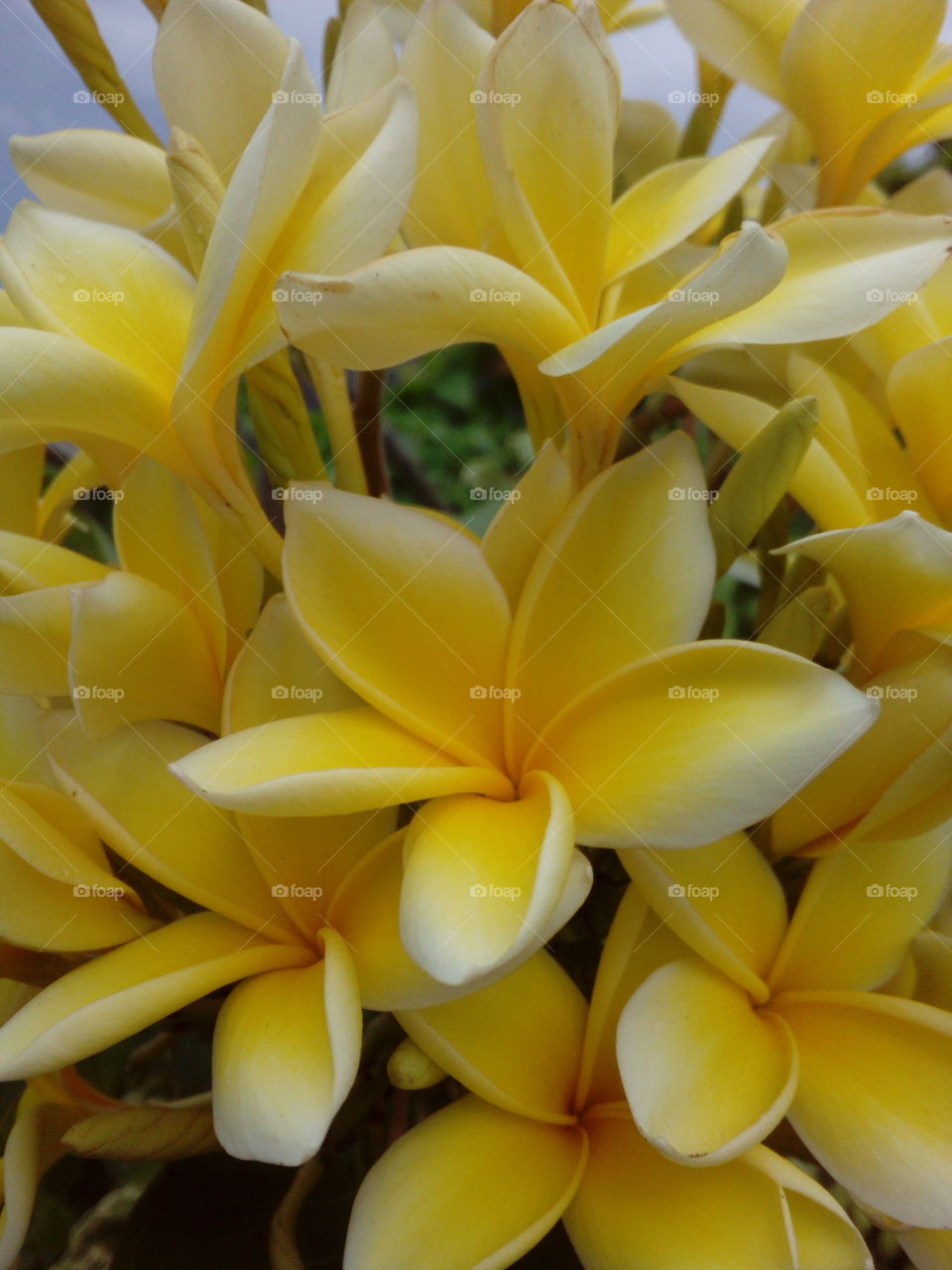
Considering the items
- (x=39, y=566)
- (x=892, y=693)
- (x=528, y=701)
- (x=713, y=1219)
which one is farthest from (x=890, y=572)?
(x=39, y=566)

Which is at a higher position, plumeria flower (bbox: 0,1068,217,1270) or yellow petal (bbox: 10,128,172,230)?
yellow petal (bbox: 10,128,172,230)

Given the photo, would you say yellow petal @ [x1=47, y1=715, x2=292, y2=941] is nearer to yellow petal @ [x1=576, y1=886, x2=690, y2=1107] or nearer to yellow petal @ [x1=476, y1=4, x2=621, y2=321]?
yellow petal @ [x1=576, y1=886, x2=690, y2=1107]

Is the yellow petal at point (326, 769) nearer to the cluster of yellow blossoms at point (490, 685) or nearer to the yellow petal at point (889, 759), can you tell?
the cluster of yellow blossoms at point (490, 685)

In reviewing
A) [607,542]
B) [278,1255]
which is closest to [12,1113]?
[278,1255]

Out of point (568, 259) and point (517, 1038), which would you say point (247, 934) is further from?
point (568, 259)

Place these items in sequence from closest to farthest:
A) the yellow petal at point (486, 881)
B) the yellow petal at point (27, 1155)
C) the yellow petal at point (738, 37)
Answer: the yellow petal at point (486, 881) < the yellow petal at point (27, 1155) < the yellow petal at point (738, 37)

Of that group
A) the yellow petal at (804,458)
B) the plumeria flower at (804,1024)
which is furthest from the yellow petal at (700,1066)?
the yellow petal at (804,458)

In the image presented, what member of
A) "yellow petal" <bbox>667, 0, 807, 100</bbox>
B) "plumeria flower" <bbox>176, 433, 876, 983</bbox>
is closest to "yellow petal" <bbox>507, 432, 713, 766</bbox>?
"plumeria flower" <bbox>176, 433, 876, 983</bbox>
